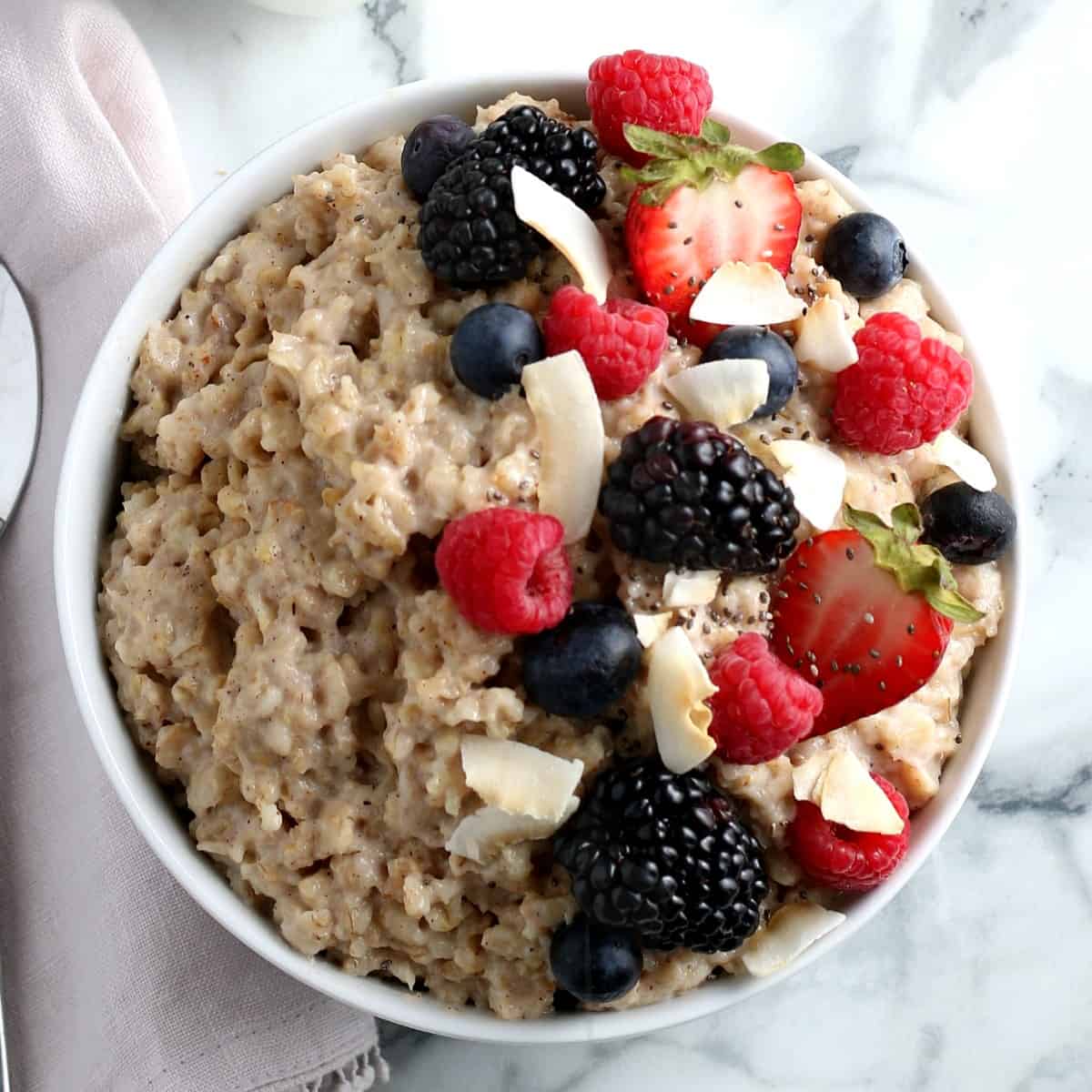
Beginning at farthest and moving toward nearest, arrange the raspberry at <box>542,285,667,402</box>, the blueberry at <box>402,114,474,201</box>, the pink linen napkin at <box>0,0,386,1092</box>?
the pink linen napkin at <box>0,0,386,1092</box>
the blueberry at <box>402,114,474,201</box>
the raspberry at <box>542,285,667,402</box>

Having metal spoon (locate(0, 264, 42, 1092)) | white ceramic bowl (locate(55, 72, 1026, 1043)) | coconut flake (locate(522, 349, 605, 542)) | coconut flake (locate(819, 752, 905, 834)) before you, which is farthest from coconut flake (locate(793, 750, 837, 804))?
metal spoon (locate(0, 264, 42, 1092))

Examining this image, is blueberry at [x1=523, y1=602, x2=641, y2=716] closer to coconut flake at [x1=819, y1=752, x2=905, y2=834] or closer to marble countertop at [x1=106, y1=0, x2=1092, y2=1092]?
coconut flake at [x1=819, y1=752, x2=905, y2=834]

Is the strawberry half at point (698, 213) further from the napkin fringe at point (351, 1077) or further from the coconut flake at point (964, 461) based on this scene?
the napkin fringe at point (351, 1077)

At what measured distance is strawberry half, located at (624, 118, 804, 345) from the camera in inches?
89.9

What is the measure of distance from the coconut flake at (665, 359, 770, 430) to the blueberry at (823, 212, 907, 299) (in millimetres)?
353

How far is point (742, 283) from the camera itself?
228 cm

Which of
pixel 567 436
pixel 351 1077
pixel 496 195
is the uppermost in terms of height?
pixel 496 195

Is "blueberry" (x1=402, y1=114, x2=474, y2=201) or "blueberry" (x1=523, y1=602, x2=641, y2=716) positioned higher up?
"blueberry" (x1=402, y1=114, x2=474, y2=201)

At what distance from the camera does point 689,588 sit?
2.17 meters

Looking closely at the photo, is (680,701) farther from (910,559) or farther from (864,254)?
(864,254)

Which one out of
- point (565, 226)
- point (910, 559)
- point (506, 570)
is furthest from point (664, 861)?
point (565, 226)

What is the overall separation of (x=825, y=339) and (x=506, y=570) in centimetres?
70

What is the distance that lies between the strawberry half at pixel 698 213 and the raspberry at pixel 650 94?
0.05 metres

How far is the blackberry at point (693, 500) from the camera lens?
2.05 metres
